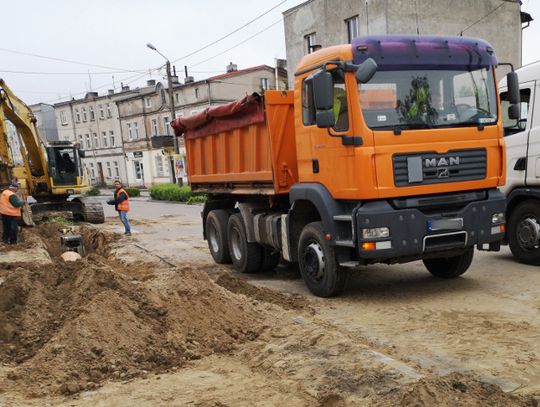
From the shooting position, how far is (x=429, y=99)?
6340 millimetres

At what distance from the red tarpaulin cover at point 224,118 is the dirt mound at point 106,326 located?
2622 mm

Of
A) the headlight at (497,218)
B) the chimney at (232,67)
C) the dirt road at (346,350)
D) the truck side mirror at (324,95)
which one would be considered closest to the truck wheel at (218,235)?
the dirt road at (346,350)

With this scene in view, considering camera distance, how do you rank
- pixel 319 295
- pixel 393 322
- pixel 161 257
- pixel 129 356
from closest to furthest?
pixel 129 356
pixel 393 322
pixel 319 295
pixel 161 257

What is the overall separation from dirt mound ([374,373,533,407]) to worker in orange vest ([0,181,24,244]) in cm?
1113

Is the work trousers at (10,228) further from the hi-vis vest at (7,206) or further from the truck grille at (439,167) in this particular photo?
the truck grille at (439,167)

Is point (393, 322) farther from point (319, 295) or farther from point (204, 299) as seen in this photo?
point (204, 299)

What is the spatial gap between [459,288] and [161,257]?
20.4ft

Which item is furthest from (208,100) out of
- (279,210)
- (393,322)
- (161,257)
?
(393,322)

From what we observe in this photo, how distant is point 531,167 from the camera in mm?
7836

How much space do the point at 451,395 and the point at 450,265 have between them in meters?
4.40

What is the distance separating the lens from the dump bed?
755 centimetres

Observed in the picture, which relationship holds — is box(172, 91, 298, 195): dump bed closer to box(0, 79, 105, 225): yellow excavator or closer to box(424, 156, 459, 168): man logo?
box(424, 156, 459, 168): man logo

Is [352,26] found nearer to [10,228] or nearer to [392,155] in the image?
[10,228]

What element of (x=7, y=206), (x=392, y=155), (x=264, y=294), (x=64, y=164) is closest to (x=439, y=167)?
(x=392, y=155)
